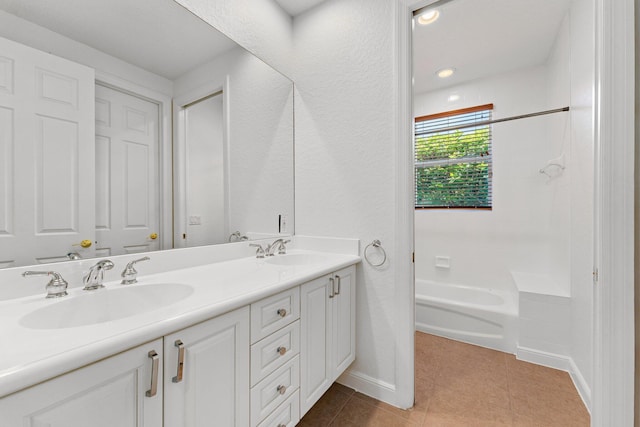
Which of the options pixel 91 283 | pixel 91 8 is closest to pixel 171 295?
pixel 91 283

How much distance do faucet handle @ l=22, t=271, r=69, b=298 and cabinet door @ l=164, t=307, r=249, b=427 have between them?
1.56 feet

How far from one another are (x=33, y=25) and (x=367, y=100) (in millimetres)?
1426

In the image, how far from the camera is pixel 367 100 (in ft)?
5.25

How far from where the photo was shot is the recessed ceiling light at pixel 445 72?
258cm

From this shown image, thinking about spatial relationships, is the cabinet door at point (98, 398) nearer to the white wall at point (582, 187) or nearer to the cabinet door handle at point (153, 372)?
the cabinet door handle at point (153, 372)

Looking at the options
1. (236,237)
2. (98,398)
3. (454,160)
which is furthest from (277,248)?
(454,160)

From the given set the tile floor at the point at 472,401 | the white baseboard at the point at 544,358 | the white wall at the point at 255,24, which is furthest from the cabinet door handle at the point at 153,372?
the white baseboard at the point at 544,358

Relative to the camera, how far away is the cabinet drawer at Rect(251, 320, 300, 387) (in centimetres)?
94

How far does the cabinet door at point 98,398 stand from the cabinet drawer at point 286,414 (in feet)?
1.54

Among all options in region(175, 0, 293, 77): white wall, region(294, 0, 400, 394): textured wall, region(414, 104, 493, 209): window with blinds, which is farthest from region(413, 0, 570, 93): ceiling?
region(175, 0, 293, 77): white wall

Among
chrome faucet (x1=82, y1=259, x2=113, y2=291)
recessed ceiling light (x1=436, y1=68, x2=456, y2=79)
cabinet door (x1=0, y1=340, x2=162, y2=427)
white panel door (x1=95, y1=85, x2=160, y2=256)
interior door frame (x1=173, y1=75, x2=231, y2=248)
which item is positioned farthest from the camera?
recessed ceiling light (x1=436, y1=68, x2=456, y2=79)

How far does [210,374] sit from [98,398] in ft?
0.90

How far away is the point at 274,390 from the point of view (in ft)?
3.36

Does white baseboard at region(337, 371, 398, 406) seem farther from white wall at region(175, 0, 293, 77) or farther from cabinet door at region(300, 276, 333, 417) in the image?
white wall at region(175, 0, 293, 77)
